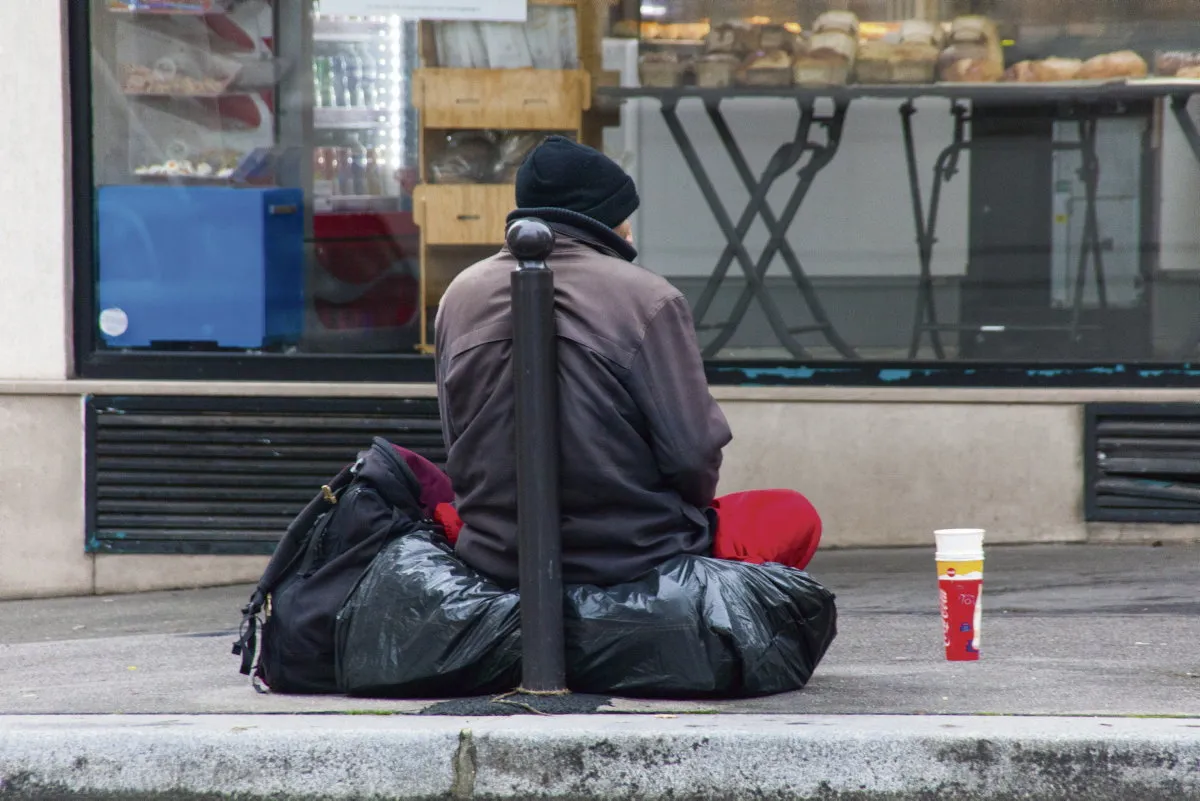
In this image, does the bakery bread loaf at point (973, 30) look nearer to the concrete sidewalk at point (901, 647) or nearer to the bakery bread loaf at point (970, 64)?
the bakery bread loaf at point (970, 64)

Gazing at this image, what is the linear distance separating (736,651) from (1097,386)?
3.28m

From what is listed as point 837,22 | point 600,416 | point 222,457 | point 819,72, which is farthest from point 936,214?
point 600,416

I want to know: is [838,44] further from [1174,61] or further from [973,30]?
[1174,61]

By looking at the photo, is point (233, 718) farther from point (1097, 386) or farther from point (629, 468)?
point (1097, 386)

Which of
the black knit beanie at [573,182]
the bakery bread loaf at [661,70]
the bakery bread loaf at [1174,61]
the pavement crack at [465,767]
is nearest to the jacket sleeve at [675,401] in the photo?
the black knit beanie at [573,182]

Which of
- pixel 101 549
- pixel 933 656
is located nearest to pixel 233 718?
pixel 933 656

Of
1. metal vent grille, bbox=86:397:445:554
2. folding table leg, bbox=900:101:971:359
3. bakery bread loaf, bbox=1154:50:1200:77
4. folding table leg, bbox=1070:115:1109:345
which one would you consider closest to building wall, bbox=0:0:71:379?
metal vent grille, bbox=86:397:445:554

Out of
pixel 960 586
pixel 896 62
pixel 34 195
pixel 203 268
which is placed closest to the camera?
pixel 960 586

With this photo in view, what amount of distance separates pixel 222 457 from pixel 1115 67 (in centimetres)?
402

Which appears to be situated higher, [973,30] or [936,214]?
[973,30]

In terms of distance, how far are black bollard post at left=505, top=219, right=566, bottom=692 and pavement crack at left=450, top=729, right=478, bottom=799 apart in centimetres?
28

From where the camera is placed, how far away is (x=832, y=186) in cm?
646

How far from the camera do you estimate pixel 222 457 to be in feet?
20.9

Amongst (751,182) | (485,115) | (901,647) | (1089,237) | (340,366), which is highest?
(485,115)
